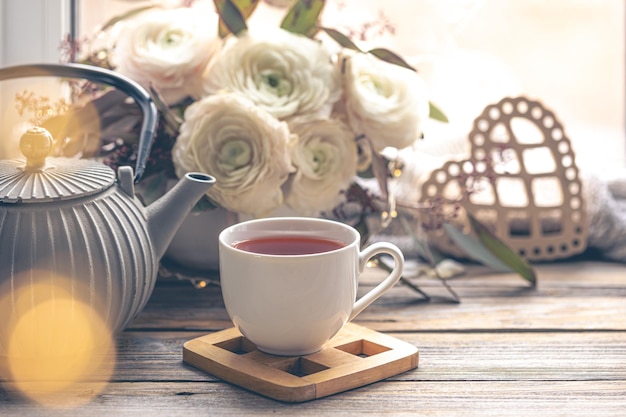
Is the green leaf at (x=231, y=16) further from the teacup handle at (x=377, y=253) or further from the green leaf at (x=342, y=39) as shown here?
the teacup handle at (x=377, y=253)

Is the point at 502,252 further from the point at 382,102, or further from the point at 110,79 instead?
the point at 110,79

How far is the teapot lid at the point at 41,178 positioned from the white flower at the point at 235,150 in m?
0.16

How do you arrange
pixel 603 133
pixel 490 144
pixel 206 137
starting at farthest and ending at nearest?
1. pixel 603 133
2. pixel 490 144
3. pixel 206 137

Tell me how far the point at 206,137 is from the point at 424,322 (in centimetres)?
30

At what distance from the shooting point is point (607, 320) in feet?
3.01

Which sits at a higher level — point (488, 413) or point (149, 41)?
point (149, 41)

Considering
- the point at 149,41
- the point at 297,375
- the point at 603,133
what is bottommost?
the point at 297,375

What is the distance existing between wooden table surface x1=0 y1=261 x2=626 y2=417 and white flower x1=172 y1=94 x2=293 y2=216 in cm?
14

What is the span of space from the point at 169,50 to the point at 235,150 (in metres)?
0.14

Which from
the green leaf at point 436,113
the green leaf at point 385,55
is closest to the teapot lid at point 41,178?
the green leaf at point 385,55

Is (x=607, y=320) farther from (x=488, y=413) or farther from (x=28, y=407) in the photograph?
(x=28, y=407)

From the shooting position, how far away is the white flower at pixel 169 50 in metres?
0.93

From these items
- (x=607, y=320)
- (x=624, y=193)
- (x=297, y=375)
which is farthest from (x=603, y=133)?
(x=297, y=375)

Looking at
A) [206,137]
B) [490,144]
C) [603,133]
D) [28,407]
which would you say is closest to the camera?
[28,407]
